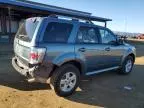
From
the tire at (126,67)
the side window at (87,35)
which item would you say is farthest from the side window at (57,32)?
the tire at (126,67)

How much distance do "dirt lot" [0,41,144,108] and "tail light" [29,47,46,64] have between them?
1017mm

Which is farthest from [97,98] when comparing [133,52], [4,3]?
Answer: [4,3]

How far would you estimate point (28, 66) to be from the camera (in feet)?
→ 15.7

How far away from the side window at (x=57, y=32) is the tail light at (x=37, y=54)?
0.98 feet

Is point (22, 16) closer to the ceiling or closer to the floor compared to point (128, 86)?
closer to the ceiling

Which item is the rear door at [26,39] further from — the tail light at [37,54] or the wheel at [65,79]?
the wheel at [65,79]

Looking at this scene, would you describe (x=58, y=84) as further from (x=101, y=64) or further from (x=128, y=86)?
(x=128, y=86)

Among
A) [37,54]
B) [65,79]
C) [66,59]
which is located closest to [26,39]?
[37,54]

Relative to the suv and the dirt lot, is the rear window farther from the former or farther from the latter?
the dirt lot

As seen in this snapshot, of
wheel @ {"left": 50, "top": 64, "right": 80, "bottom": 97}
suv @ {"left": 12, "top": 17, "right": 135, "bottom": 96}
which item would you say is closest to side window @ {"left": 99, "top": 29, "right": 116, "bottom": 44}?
suv @ {"left": 12, "top": 17, "right": 135, "bottom": 96}

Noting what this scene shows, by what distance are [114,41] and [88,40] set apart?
5.02ft

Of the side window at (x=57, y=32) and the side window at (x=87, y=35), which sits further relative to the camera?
the side window at (x=87, y=35)

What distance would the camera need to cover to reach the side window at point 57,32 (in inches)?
189

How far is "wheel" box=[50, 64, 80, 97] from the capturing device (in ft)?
16.1
